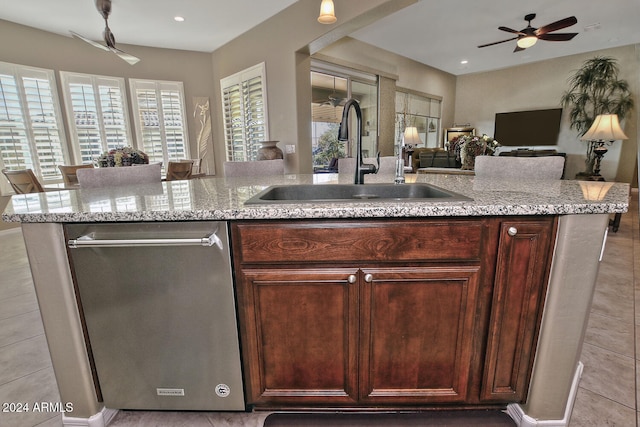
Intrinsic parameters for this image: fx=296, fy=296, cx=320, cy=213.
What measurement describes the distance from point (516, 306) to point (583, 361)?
0.97 m

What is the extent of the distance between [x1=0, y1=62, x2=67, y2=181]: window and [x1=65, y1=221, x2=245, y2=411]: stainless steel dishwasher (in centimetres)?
445

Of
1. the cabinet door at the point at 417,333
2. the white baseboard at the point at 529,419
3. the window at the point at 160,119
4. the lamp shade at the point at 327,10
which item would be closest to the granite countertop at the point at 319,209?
the cabinet door at the point at 417,333

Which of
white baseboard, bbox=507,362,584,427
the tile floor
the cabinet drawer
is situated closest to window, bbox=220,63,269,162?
the tile floor

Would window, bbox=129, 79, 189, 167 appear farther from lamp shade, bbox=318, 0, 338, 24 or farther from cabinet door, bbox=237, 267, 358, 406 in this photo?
cabinet door, bbox=237, 267, 358, 406

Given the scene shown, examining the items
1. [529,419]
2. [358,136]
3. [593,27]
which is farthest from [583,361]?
[593,27]

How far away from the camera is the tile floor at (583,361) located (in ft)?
4.02

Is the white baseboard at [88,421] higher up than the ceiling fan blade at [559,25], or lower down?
lower down

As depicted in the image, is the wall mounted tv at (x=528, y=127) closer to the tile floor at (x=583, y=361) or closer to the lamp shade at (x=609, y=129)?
the lamp shade at (x=609, y=129)

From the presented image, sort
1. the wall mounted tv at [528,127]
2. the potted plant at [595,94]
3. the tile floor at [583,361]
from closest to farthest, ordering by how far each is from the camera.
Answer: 1. the tile floor at [583,361]
2. the potted plant at [595,94]
3. the wall mounted tv at [528,127]

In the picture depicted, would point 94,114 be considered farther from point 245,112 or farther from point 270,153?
point 270,153

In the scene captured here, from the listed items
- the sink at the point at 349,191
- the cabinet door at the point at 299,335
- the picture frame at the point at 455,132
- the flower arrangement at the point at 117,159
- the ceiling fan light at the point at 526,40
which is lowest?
the cabinet door at the point at 299,335

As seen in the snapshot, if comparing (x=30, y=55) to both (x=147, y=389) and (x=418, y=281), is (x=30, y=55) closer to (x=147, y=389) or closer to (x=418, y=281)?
(x=147, y=389)

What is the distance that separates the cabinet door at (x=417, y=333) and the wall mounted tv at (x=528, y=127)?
8.40 meters

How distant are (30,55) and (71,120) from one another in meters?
0.89
